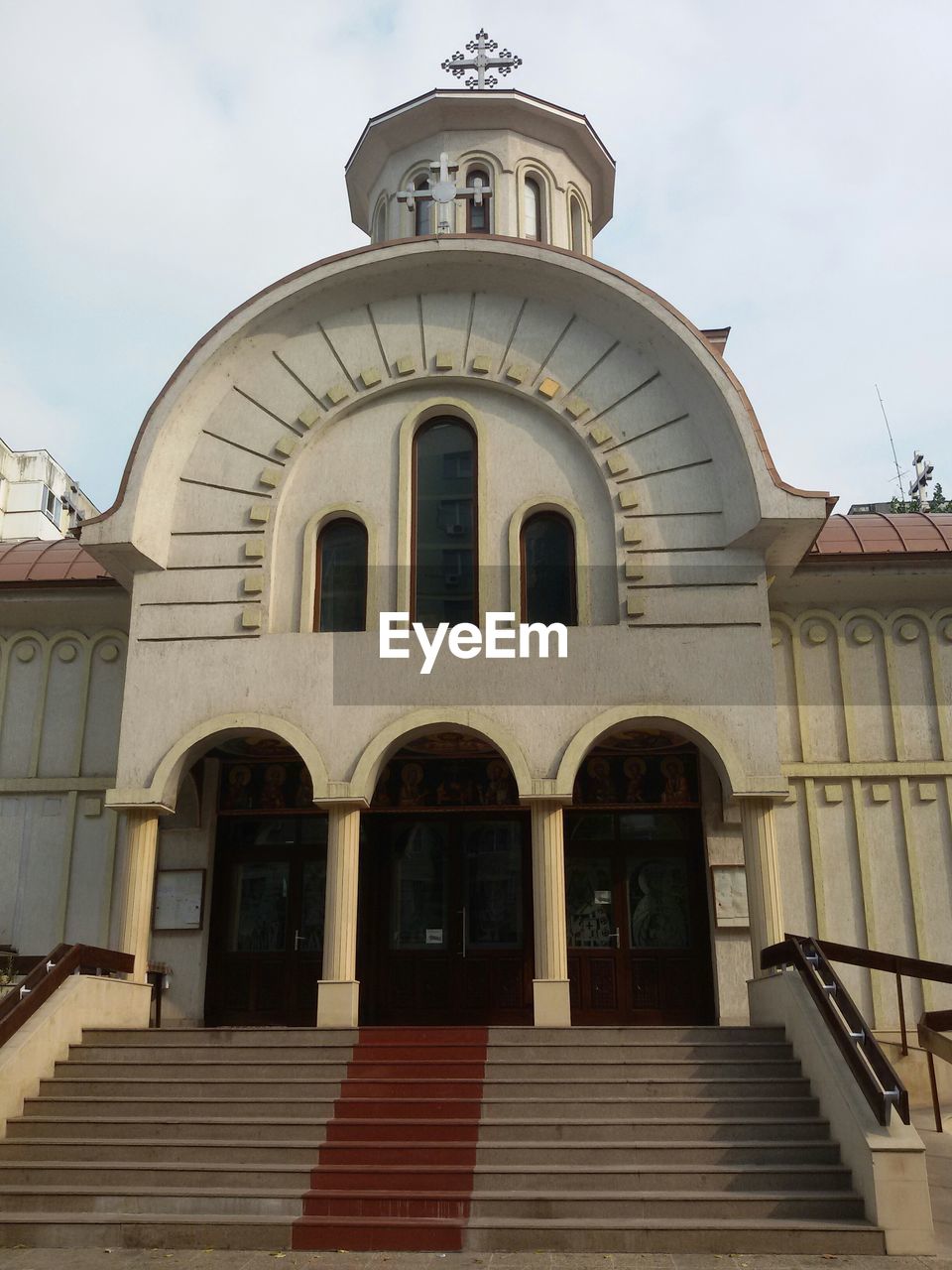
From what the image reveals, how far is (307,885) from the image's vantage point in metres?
14.2

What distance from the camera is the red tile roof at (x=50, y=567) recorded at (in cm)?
1440

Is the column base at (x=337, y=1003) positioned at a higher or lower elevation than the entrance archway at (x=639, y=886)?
→ lower

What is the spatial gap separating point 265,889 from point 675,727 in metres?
5.67

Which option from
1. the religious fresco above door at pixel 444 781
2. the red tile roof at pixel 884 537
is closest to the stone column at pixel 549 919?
the religious fresco above door at pixel 444 781

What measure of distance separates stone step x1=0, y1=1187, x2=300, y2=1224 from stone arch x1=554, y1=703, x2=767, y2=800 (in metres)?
4.89

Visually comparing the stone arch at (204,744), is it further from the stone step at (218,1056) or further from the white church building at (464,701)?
the stone step at (218,1056)

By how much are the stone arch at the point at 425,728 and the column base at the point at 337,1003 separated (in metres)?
1.86

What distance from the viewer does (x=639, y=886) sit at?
13930mm

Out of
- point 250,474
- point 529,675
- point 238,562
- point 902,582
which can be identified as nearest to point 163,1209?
point 529,675

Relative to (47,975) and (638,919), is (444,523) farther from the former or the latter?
(47,975)

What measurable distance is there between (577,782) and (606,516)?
3.29 meters

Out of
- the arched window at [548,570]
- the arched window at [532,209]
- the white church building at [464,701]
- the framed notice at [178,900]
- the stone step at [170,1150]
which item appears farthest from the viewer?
the arched window at [532,209]

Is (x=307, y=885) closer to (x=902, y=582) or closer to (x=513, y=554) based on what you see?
(x=513, y=554)

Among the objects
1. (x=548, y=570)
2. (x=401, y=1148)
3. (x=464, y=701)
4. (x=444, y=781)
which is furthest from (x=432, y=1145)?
(x=548, y=570)
